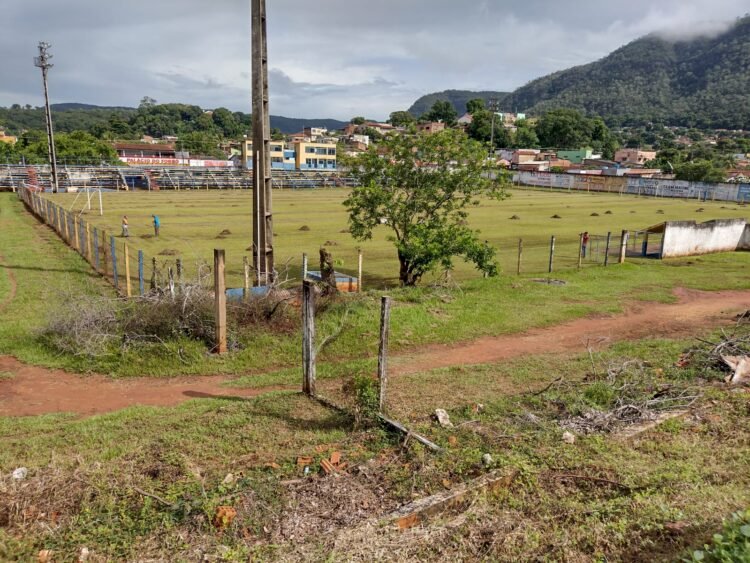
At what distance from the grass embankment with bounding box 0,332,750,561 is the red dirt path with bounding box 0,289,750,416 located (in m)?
0.86

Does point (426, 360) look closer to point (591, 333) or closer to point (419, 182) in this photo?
point (591, 333)

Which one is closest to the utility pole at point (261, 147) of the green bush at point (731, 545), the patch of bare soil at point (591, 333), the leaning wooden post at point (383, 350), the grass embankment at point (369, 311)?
the grass embankment at point (369, 311)

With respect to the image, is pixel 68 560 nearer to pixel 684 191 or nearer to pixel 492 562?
pixel 492 562

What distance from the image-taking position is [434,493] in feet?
19.4

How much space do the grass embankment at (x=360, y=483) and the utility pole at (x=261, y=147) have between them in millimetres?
6495

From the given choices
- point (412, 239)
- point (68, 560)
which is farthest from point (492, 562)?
point (412, 239)

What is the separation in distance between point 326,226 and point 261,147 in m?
24.6

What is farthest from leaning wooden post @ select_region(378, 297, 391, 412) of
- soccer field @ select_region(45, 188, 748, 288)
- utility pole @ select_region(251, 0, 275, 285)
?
soccer field @ select_region(45, 188, 748, 288)

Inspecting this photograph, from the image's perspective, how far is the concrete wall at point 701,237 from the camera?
1053 inches

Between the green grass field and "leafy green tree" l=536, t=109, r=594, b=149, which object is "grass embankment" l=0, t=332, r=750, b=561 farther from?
"leafy green tree" l=536, t=109, r=594, b=149

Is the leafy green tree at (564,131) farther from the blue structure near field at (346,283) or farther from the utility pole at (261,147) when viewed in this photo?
the utility pole at (261,147)

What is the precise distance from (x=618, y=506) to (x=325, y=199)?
60.5 m

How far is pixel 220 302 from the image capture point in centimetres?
1125

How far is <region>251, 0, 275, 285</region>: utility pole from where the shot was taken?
45.9ft
